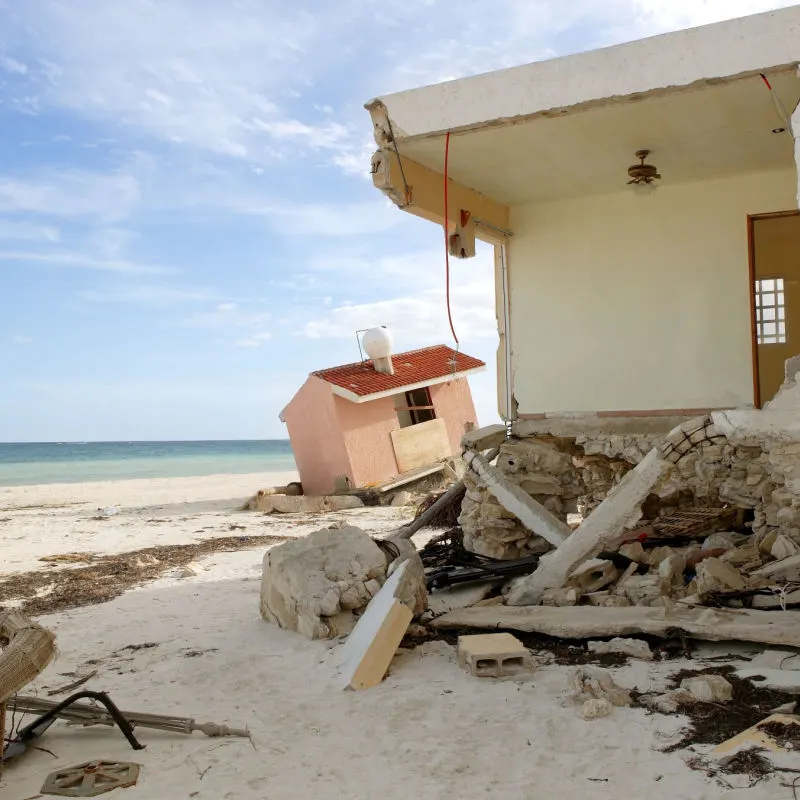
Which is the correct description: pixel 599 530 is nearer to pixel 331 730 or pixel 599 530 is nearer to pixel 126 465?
pixel 331 730

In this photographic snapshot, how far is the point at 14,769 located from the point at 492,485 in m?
5.63

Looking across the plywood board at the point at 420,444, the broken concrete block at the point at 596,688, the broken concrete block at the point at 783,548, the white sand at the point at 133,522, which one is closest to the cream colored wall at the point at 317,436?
the plywood board at the point at 420,444

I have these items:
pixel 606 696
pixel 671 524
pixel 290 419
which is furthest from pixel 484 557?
pixel 290 419

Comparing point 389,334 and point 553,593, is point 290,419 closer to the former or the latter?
point 389,334

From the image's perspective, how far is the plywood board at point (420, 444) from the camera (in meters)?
19.6

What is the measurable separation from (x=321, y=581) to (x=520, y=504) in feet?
8.41

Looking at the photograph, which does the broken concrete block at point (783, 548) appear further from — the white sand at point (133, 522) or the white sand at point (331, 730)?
the white sand at point (133, 522)

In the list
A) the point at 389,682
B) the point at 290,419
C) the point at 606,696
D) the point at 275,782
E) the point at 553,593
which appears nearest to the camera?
the point at 275,782

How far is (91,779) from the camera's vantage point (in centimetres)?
412

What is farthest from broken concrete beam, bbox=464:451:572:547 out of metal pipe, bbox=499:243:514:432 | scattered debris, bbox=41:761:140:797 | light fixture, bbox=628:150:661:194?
scattered debris, bbox=41:761:140:797

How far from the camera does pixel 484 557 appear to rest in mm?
8891

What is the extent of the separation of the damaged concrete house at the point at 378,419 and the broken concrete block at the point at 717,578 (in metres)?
11.8

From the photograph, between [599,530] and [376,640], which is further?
[599,530]

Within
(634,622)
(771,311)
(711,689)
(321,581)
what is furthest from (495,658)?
(771,311)
